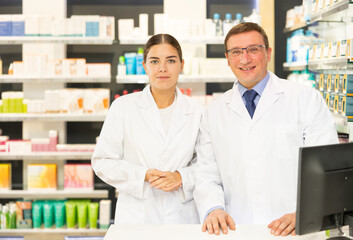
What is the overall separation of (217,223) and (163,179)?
1.85 feet

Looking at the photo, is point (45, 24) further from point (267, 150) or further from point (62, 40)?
point (267, 150)

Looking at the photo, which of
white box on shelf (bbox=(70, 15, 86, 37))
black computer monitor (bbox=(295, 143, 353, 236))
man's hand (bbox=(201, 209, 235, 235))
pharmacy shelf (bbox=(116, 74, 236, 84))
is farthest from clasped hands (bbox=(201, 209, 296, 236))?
white box on shelf (bbox=(70, 15, 86, 37))

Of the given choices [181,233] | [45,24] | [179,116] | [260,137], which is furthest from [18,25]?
[181,233]

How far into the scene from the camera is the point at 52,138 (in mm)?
5309

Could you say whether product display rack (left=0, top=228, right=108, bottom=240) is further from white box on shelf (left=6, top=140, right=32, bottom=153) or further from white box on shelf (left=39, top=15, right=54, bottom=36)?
white box on shelf (left=39, top=15, right=54, bottom=36)

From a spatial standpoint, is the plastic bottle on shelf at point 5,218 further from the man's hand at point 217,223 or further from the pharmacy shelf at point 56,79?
the man's hand at point 217,223

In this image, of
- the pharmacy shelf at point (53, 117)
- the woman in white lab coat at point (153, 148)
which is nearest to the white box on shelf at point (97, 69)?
the pharmacy shelf at point (53, 117)

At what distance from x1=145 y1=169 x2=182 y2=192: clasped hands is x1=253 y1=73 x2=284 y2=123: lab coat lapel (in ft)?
1.84

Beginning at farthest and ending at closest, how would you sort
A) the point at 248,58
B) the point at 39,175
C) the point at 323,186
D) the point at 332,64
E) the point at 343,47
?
the point at 39,175 → the point at 332,64 → the point at 343,47 → the point at 248,58 → the point at 323,186

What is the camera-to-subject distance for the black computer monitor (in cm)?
171

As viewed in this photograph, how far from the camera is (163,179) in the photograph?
Result: 256cm

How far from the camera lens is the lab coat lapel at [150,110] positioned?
2.71 meters

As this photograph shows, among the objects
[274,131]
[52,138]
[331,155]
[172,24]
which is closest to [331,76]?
[274,131]

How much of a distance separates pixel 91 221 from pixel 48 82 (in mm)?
1727
